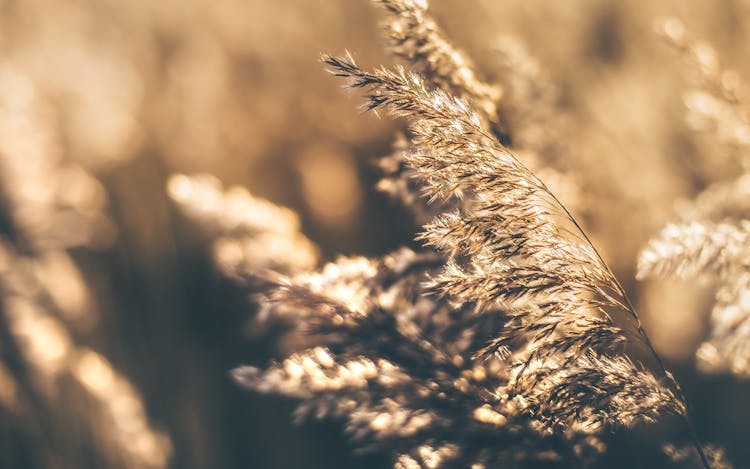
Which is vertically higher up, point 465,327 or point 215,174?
point 215,174

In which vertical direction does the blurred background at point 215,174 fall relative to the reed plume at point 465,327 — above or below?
above

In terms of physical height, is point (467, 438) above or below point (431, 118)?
below

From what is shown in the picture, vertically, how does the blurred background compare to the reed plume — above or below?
above

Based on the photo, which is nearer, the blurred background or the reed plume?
the reed plume

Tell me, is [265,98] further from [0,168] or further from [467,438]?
[467,438]

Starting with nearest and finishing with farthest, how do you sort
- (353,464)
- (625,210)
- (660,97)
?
1. (353,464)
2. (625,210)
3. (660,97)

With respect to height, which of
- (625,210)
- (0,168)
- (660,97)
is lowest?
(625,210)

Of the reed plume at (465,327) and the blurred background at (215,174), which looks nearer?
the reed plume at (465,327)

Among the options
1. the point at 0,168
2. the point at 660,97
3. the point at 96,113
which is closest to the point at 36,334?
the point at 0,168
